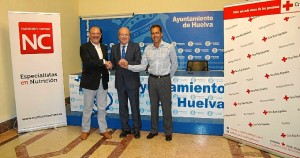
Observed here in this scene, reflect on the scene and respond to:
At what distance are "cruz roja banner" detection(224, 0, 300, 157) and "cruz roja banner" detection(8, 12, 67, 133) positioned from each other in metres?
2.71

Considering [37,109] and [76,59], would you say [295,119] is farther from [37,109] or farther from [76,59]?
[76,59]

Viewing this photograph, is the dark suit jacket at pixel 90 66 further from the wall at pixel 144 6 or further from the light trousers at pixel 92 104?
the wall at pixel 144 6

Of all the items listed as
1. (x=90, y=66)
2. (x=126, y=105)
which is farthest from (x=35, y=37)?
(x=126, y=105)

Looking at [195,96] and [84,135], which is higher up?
[195,96]

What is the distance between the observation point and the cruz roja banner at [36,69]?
13.2ft

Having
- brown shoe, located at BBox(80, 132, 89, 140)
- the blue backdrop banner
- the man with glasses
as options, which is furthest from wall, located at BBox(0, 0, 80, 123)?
the man with glasses

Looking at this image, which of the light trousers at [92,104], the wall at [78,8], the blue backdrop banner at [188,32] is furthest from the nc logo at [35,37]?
the blue backdrop banner at [188,32]

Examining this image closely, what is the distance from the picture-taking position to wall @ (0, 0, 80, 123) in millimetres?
4227

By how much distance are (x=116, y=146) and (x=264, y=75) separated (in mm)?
2155

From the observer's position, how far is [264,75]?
3.27m

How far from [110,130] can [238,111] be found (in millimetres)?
2030

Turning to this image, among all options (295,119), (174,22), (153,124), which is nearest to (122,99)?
(153,124)

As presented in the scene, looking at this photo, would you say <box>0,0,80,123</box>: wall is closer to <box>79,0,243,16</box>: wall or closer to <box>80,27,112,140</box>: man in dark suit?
<box>79,0,243,16</box>: wall

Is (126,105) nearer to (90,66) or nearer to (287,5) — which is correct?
(90,66)
